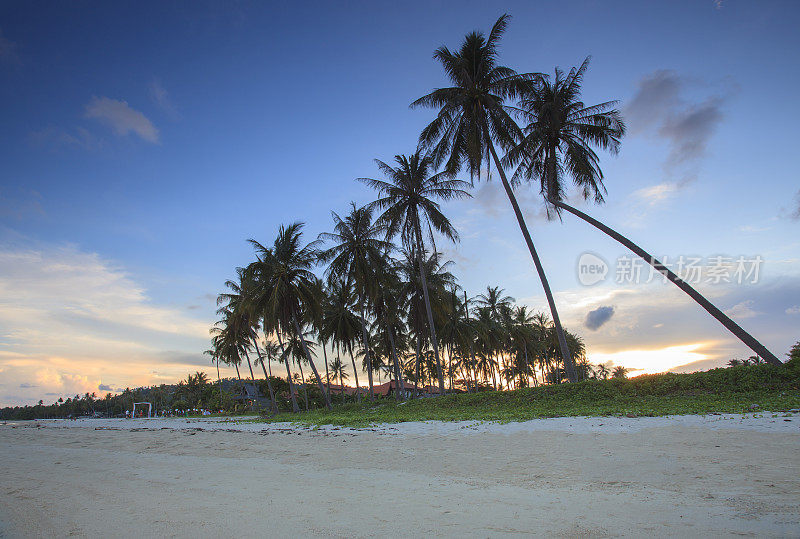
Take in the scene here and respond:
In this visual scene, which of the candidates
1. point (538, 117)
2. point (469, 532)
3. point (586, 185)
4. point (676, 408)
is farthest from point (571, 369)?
point (469, 532)

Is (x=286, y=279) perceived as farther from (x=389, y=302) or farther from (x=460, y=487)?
(x=460, y=487)

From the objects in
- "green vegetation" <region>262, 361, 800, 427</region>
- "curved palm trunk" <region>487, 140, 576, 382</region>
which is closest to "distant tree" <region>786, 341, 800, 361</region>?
"green vegetation" <region>262, 361, 800, 427</region>

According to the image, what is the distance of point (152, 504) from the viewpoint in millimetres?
5223

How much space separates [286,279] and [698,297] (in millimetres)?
24070

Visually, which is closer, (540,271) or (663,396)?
(663,396)

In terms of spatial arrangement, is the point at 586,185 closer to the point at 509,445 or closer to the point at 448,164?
the point at 448,164

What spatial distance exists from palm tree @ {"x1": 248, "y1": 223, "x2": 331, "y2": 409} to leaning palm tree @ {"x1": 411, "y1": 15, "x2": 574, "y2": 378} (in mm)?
14179

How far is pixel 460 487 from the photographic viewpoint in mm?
5488

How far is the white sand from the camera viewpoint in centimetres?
393

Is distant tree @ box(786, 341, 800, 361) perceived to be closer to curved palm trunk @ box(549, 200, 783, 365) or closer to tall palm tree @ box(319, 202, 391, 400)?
curved palm trunk @ box(549, 200, 783, 365)

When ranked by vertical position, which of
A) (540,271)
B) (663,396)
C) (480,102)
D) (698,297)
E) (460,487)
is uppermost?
(480,102)

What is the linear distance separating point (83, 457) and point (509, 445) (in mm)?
11088

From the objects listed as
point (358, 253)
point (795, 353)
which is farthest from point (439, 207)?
point (795, 353)

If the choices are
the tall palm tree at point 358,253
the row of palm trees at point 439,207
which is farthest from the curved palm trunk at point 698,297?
the tall palm tree at point 358,253
